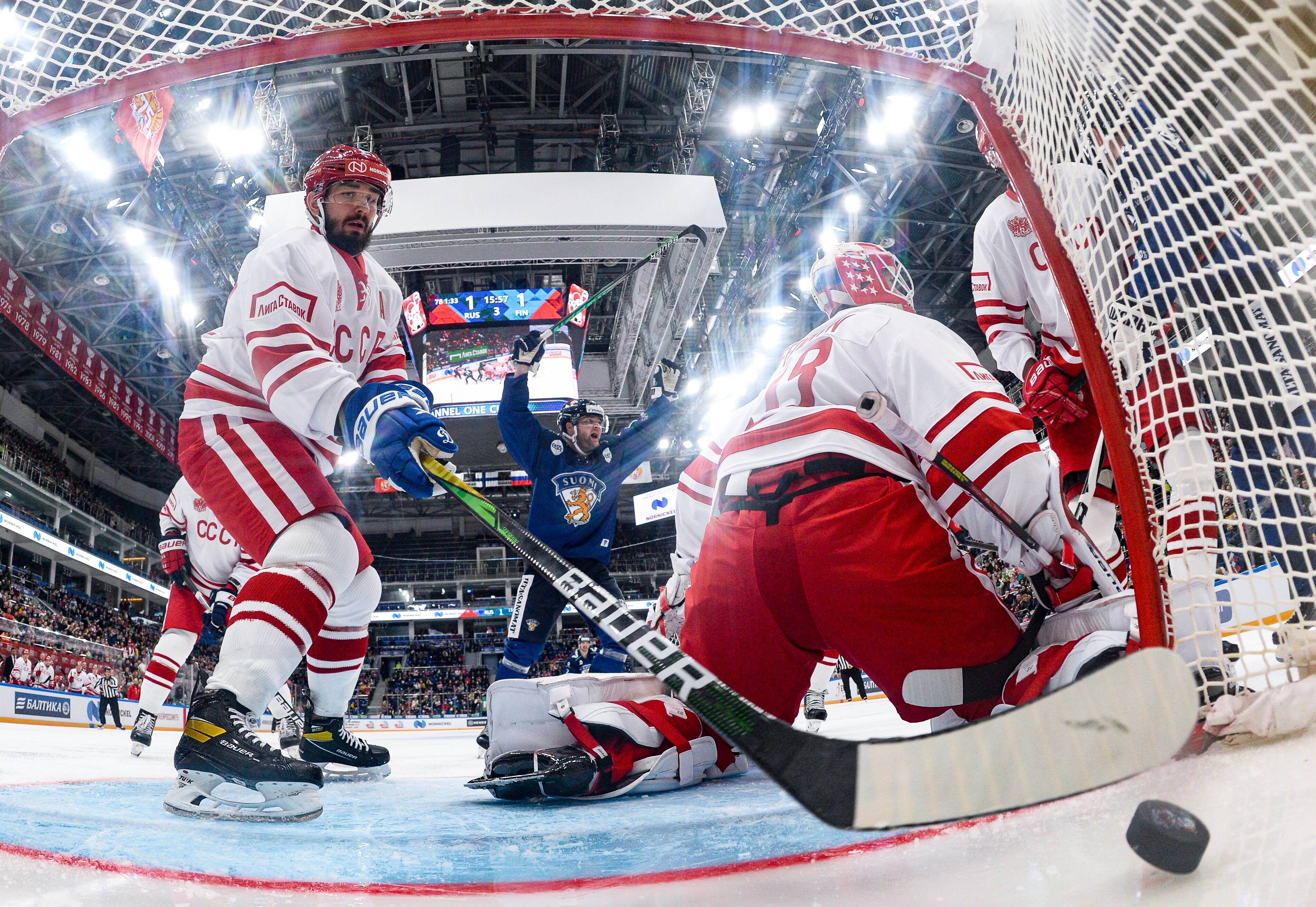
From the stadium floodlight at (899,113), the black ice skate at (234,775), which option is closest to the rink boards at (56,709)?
the black ice skate at (234,775)

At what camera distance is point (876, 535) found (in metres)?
1.22

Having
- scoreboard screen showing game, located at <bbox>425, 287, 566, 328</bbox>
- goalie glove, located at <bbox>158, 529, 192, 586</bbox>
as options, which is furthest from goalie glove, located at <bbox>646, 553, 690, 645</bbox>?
scoreboard screen showing game, located at <bbox>425, 287, 566, 328</bbox>

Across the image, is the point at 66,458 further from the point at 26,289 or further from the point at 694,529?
the point at 694,529

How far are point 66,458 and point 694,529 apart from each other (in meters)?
21.6

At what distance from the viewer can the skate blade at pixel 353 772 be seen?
2.11 metres

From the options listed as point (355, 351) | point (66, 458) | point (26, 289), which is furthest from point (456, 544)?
point (355, 351)

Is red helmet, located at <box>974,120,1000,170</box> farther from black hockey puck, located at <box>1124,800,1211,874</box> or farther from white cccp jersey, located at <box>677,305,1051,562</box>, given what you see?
black hockey puck, located at <box>1124,800,1211,874</box>

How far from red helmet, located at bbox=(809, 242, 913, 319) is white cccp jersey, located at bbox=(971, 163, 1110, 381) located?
526mm

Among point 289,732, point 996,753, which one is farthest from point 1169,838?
point 289,732

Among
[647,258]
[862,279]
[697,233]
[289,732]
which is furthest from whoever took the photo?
[697,233]

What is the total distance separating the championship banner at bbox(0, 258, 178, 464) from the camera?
397 inches

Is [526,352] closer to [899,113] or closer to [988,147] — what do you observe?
[988,147]

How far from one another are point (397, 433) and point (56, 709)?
960 centimetres

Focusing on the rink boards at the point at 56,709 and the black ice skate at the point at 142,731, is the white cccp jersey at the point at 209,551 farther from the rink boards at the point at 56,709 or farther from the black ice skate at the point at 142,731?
the rink boards at the point at 56,709
